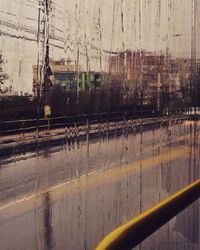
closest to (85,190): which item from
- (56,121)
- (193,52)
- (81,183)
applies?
(81,183)

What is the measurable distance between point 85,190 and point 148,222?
354mm

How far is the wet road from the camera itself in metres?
1.13

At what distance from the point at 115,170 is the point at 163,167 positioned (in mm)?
475

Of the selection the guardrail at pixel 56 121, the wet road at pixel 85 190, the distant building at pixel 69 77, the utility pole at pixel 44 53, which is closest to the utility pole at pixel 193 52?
the wet road at pixel 85 190

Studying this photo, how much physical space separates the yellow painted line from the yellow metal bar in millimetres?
153

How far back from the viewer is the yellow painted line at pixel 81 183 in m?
1.13

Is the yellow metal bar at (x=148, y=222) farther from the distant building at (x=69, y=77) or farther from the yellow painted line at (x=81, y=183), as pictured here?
the distant building at (x=69, y=77)

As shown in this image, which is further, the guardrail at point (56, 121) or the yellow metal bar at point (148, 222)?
the yellow metal bar at point (148, 222)

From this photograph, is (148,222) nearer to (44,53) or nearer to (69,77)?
(69,77)

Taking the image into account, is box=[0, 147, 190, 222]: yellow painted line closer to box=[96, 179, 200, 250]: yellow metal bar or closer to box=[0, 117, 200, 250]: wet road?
box=[0, 117, 200, 250]: wet road

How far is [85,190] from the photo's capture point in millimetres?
1336

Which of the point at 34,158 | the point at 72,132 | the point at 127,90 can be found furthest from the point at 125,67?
the point at 34,158

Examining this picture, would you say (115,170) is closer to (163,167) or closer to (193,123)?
(163,167)

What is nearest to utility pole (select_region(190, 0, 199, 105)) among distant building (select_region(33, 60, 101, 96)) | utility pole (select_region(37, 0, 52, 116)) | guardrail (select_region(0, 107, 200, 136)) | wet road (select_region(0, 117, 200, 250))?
wet road (select_region(0, 117, 200, 250))
